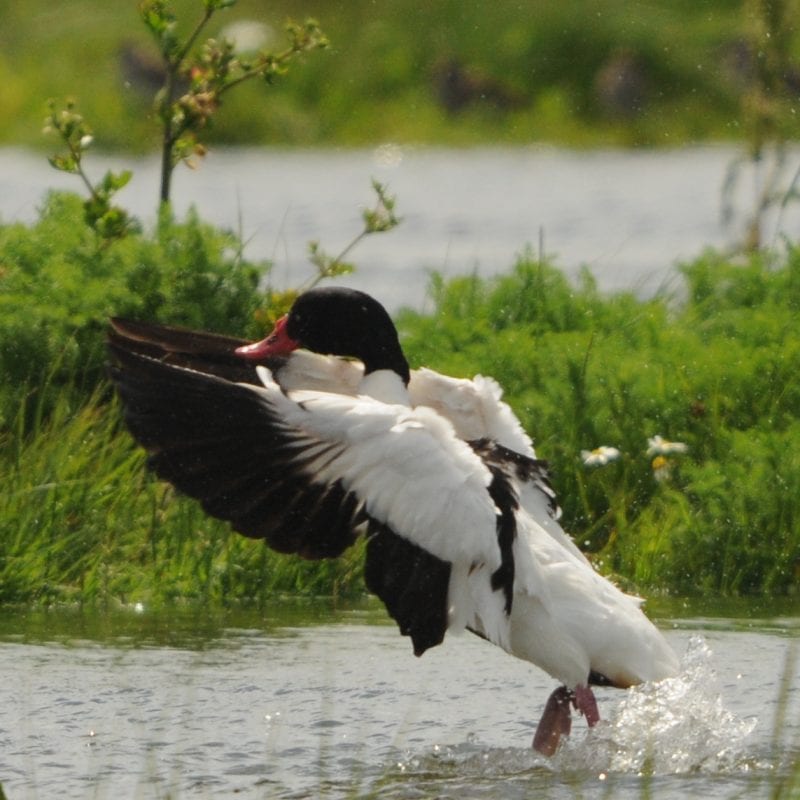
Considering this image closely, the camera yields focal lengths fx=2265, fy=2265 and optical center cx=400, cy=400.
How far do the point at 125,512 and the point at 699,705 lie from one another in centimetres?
263

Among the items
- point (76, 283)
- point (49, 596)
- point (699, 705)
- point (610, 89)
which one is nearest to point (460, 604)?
point (699, 705)

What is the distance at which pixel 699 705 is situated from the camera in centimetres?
616

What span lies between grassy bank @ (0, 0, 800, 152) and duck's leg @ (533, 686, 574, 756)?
29945 mm

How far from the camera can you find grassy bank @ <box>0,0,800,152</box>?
3703 centimetres

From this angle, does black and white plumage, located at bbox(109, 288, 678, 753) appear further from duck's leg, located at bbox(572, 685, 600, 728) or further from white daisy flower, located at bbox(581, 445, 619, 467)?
white daisy flower, located at bbox(581, 445, 619, 467)

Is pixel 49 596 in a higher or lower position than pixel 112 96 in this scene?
lower

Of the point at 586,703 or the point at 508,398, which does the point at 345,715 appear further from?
the point at 508,398

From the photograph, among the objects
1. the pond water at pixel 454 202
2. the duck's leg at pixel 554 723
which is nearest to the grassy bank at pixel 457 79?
the pond water at pixel 454 202

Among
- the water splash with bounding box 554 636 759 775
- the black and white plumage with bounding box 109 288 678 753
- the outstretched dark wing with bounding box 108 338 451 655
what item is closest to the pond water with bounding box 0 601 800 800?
the water splash with bounding box 554 636 759 775

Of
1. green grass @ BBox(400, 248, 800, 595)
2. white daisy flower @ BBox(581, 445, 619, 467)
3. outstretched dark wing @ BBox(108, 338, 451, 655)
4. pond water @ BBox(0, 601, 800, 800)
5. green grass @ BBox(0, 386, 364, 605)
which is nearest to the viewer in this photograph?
pond water @ BBox(0, 601, 800, 800)

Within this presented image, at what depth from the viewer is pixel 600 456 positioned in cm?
840

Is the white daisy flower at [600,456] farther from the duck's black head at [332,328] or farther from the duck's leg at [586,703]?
the duck's leg at [586,703]

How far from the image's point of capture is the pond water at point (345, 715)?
5.72 meters

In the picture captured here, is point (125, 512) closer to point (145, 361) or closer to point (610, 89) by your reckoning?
point (145, 361)
